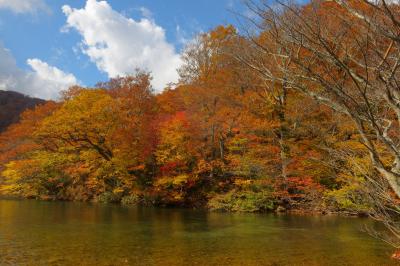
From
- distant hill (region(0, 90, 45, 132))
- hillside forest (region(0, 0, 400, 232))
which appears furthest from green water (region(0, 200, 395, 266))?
distant hill (region(0, 90, 45, 132))

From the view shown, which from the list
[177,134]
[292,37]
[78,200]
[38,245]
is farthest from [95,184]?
[292,37]

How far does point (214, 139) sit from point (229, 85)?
13.6 ft

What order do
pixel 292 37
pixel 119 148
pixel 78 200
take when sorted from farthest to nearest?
pixel 78 200, pixel 119 148, pixel 292 37

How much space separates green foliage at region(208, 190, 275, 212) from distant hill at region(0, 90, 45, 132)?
53473mm

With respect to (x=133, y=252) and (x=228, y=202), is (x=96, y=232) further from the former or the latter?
(x=228, y=202)

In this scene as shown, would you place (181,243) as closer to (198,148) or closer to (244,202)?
(244,202)

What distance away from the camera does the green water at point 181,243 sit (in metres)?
10.0

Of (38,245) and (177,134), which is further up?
(177,134)

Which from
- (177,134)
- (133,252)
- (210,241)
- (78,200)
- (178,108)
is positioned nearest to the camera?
(133,252)

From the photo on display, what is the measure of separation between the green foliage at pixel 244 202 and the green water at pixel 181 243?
5.50 m

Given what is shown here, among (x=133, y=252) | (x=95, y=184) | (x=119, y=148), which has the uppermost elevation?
(x=119, y=148)

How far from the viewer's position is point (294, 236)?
14.2 meters

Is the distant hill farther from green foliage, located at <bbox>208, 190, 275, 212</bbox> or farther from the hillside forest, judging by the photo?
green foliage, located at <bbox>208, 190, 275, 212</bbox>

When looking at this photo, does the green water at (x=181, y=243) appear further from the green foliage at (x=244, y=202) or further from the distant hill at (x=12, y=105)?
the distant hill at (x=12, y=105)
